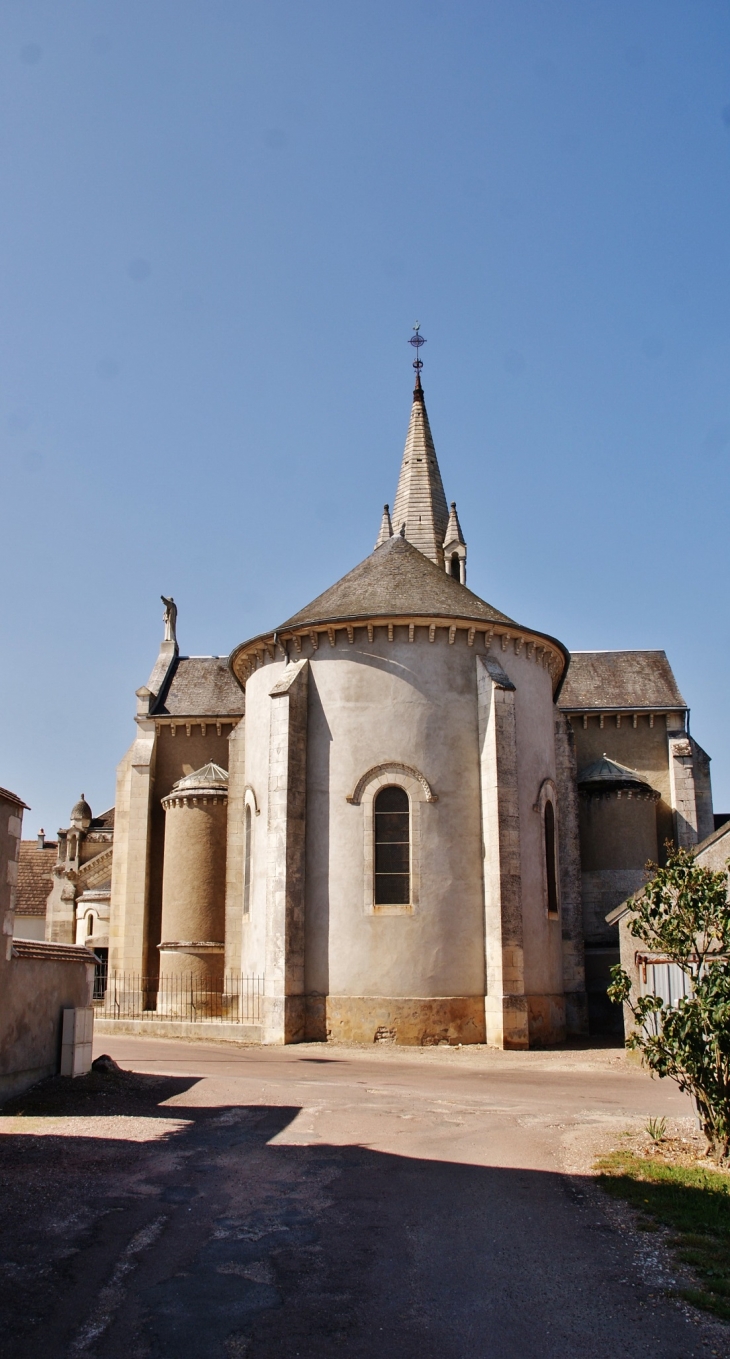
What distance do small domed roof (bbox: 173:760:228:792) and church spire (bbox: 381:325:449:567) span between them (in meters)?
12.6

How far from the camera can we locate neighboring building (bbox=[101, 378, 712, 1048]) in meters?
21.4

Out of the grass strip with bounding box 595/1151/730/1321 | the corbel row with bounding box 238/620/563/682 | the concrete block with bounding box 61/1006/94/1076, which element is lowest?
the grass strip with bounding box 595/1151/730/1321

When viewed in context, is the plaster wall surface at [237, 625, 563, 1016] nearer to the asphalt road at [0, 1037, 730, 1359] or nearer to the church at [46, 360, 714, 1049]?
the church at [46, 360, 714, 1049]

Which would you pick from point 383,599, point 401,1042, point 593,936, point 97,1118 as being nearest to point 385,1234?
point 97,1118

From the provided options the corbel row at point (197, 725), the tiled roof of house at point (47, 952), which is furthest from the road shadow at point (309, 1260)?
the corbel row at point (197, 725)

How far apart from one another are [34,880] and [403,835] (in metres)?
32.8

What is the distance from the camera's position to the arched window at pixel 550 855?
24.4 metres

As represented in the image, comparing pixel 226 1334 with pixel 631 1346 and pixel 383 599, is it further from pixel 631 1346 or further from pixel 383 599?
pixel 383 599

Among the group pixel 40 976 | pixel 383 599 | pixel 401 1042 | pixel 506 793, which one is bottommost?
pixel 401 1042

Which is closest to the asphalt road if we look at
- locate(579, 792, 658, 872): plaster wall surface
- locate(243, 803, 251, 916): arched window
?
locate(243, 803, 251, 916): arched window

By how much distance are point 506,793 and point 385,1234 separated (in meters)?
15.4

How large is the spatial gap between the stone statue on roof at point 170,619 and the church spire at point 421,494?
28.9ft

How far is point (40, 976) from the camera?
1278cm

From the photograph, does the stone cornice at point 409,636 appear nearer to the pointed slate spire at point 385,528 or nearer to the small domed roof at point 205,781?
the small domed roof at point 205,781
